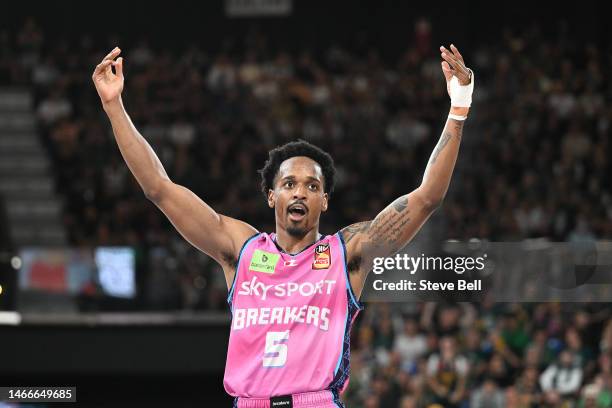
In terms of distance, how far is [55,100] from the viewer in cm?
2073

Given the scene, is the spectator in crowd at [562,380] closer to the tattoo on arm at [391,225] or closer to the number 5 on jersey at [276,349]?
the tattoo on arm at [391,225]

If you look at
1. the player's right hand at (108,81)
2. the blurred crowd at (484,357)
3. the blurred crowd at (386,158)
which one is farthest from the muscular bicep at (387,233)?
the blurred crowd at (386,158)

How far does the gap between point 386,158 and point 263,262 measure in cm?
1367

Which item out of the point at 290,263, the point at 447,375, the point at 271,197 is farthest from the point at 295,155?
the point at 447,375

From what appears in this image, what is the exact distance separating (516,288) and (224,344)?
7.39 m

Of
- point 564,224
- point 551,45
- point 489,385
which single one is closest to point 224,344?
point 489,385

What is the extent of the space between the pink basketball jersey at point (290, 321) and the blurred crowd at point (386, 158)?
8508 mm

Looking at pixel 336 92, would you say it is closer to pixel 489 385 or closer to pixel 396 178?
pixel 396 178

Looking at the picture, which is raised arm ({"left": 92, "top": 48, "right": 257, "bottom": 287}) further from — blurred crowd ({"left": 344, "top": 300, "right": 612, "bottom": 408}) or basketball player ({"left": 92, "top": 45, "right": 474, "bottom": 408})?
blurred crowd ({"left": 344, "top": 300, "right": 612, "bottom": 408})

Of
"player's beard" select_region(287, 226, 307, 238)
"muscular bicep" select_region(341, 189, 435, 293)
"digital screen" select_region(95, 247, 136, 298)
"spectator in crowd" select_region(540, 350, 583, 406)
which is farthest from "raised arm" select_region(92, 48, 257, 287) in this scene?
"digital screen" select_region(95, 247, 136, 298)

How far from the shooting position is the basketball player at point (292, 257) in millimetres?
4992

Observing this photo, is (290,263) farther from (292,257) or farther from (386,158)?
(386,158)

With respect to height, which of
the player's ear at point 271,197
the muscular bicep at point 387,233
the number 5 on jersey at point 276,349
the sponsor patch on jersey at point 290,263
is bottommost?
the number 5 on jersey at point 276,349

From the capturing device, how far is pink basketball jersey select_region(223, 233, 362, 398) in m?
4.98
